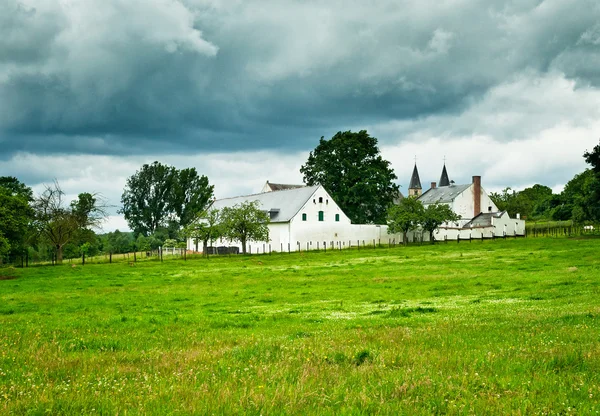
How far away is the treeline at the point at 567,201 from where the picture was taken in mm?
72562

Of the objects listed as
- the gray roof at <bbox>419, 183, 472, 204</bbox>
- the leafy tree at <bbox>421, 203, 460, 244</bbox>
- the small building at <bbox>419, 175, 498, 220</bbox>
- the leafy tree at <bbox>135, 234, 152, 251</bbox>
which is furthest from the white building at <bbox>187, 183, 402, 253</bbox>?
the gray roof at <bbox>419, 183, 472, 204</bbox>

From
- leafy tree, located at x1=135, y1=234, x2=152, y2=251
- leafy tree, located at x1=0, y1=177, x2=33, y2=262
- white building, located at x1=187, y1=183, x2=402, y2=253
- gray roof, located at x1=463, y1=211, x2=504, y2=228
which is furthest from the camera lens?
gray roof, located at x1=463, y1=211, x2=504, y2=228

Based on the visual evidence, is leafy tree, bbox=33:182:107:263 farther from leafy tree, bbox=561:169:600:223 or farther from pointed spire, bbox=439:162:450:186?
pointed spire, bbox=439:162:450:186

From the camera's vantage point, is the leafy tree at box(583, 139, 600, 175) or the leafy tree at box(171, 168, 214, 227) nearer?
the leafy tree at box(583, 139, 600, 175)

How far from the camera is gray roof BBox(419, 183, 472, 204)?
11764 cm

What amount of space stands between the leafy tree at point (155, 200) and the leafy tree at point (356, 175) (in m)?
35.3

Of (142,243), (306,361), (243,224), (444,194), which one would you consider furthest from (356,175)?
(306,361)

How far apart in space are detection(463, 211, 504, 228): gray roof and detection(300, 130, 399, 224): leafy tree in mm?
22386

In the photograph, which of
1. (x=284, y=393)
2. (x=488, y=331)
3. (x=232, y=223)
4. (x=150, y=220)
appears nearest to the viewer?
(x=284, y=393)

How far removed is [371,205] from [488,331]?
273 feet

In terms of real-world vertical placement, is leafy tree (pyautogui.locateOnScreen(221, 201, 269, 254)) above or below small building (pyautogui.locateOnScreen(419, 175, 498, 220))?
below

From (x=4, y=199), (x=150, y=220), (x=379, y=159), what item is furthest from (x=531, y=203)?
(x=4, y=199)

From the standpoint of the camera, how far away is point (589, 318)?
12477mm

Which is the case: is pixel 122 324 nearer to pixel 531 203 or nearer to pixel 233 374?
pixel 233 374
